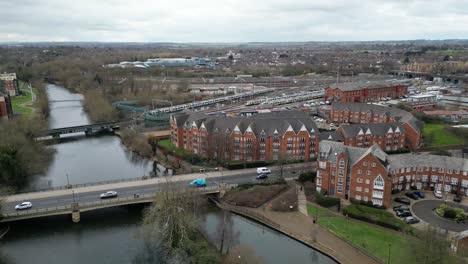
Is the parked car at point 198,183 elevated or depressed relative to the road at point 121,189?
elevated

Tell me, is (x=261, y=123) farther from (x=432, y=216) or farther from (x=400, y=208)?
(x=432, y=216)

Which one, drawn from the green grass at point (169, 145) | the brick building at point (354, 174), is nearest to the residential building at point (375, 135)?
the brick building at point (354, 174)

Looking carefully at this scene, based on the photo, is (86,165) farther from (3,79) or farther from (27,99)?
(3,79)

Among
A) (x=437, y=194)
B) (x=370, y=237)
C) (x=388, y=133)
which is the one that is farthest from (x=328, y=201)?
A: (x=388, y=133)

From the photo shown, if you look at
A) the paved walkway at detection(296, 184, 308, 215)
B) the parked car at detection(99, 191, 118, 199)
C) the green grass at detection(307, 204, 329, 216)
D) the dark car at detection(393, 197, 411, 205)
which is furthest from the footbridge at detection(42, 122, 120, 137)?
the dark car at detection(393, 197, 411, 205)

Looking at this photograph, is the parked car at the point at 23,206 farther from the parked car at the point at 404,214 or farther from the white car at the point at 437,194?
the white car at the point at 437,194
